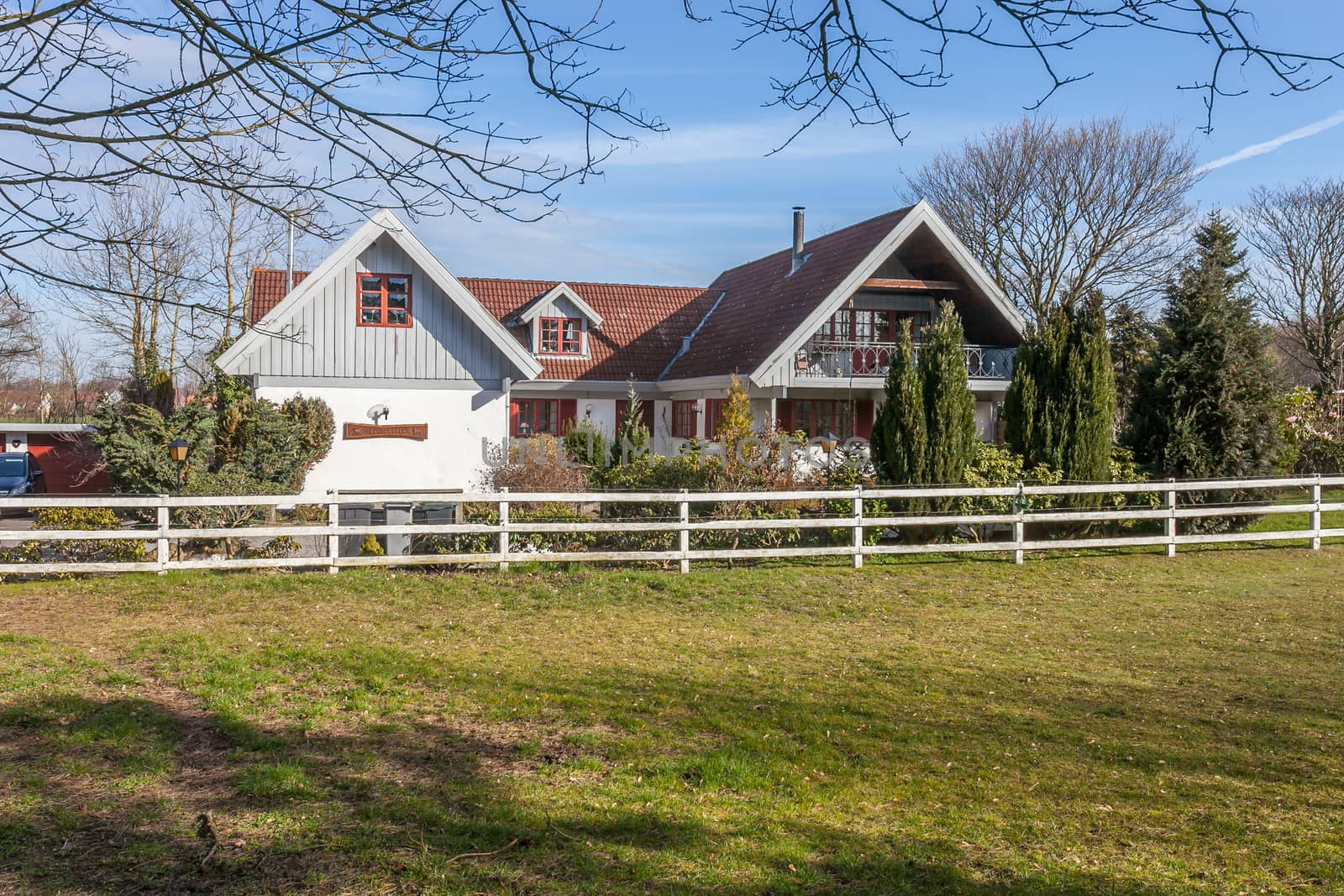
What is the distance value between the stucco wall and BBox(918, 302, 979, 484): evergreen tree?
917 cm

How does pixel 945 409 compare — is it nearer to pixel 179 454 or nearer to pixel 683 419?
pixel 179 454

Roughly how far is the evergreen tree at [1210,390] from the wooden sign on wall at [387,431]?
13.7 meters

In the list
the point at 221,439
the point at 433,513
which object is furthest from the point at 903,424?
the point at 221,439

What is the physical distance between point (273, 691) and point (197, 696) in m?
0.51

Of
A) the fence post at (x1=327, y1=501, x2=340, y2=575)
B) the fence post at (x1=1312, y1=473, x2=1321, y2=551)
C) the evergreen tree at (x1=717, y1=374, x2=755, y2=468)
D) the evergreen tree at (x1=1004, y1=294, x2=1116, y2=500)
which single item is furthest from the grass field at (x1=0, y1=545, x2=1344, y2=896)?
the evergreen tree at (x1=717, y1=374, x2=755, y2=468)

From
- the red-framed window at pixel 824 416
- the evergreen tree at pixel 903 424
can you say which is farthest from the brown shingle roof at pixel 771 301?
the evergreen tree at pixel 903 424

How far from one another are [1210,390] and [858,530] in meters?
8.14

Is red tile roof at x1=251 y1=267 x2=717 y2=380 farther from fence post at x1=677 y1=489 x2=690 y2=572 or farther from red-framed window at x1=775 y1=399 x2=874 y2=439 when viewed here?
fence post at x1=677 y1=489 x2=690 y2=572

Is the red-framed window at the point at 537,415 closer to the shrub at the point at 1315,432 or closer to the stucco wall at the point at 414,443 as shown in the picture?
the stucco wall at the point at 414,443

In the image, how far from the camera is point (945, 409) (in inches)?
648

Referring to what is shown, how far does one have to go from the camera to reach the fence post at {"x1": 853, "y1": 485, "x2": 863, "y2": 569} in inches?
582

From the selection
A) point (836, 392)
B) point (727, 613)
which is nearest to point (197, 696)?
point (727, 613)

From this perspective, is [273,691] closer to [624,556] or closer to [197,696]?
[197,696]

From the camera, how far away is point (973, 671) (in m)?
8.83
